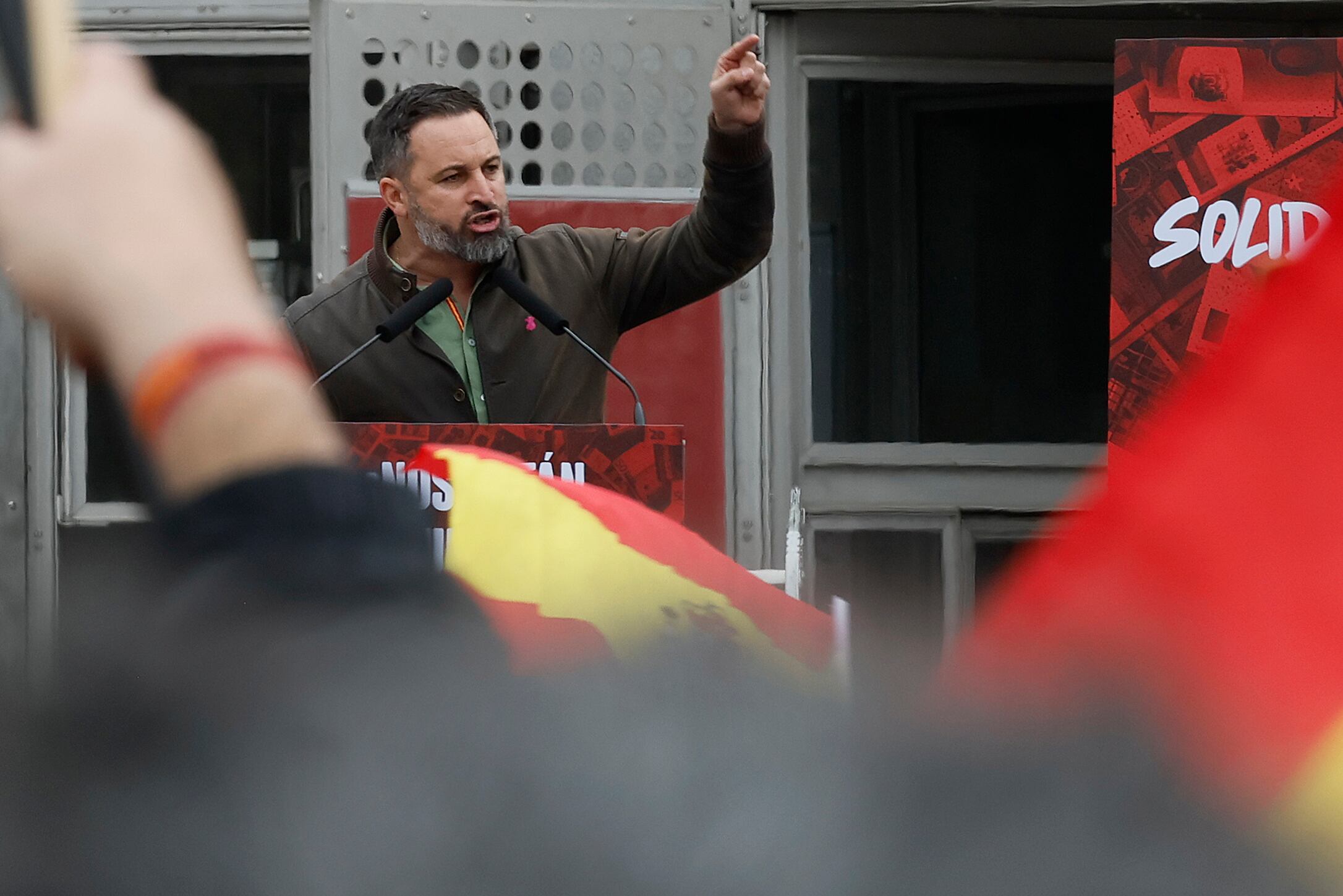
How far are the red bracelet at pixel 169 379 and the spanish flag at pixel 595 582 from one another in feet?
0.29

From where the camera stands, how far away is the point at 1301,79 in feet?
7.92

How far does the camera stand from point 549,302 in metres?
2.06

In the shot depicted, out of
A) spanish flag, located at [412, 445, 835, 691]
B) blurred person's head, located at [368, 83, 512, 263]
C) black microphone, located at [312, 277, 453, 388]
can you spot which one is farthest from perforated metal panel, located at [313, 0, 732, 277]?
spanish flag, located at [412, 445, 835, 691]

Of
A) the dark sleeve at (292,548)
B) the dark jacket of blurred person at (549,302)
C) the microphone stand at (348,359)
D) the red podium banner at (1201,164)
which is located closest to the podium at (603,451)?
the microphone stand at (348,359)

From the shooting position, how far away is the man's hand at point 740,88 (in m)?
1.71

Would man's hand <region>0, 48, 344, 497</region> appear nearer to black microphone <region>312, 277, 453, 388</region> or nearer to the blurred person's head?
black microphone <region>312, 277, 453, 388</region>

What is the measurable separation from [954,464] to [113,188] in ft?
10.8

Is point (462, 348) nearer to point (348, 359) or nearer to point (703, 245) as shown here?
point (703, 245)

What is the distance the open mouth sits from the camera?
2.01 m

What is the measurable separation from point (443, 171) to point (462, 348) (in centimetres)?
29

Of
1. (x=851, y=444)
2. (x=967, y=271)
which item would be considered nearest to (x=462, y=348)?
(x=851, y=444)

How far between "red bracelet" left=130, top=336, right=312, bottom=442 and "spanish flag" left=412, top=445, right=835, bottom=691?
0.29 ft

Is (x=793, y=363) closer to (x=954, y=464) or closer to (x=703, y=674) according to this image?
(x=954, y=464)

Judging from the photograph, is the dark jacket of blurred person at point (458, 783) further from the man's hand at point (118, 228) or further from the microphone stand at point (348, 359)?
the microphone stand at point (348, 359)
